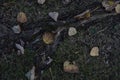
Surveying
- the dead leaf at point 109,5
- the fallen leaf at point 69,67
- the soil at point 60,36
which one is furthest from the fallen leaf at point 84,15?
the fallen leaf at point 69,67

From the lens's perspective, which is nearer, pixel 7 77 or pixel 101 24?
pixel 7 77

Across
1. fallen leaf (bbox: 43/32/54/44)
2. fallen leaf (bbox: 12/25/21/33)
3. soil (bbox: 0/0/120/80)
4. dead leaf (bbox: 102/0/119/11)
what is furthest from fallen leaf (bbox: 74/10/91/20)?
fallen leaf (bbox: 12/25/21/33)

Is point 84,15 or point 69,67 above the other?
point 84,15

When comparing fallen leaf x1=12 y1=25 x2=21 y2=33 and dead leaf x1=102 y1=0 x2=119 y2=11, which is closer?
fallen leaf x1=12 y1=25 x2=21 y2=33

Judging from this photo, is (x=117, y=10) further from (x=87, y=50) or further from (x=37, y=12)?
(x=37, y=12)

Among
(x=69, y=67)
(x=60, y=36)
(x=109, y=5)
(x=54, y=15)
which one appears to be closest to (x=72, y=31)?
(x=60, y=36)

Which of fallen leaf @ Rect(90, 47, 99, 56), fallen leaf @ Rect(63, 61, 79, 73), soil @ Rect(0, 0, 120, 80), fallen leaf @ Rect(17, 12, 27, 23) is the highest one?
fallen leaf @ Rect(17, 12, 27, 23)

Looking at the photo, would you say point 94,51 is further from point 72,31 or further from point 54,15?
point 54,15

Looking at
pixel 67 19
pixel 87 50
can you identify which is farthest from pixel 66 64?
pixel 67 19

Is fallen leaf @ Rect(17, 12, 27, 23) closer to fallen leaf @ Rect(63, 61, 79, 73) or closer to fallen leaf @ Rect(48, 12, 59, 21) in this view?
fallen leaf @ Rect(48, 12, 59, 21)
